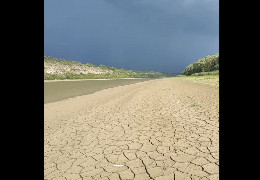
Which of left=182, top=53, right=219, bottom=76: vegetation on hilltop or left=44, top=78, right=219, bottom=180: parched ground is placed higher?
left=182, top=53, right=219, bottom=76: vegetation on hilltop

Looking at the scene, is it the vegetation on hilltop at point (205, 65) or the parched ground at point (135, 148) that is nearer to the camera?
the parched ground at point (135, 148)

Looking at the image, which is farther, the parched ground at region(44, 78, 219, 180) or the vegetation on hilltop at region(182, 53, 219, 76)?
the vegetation on hilltop at region(182, 53, 219, 76)

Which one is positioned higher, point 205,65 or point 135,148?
point 205,65

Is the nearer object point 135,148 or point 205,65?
point 135,148

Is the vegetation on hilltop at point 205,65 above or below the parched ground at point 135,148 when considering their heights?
above
